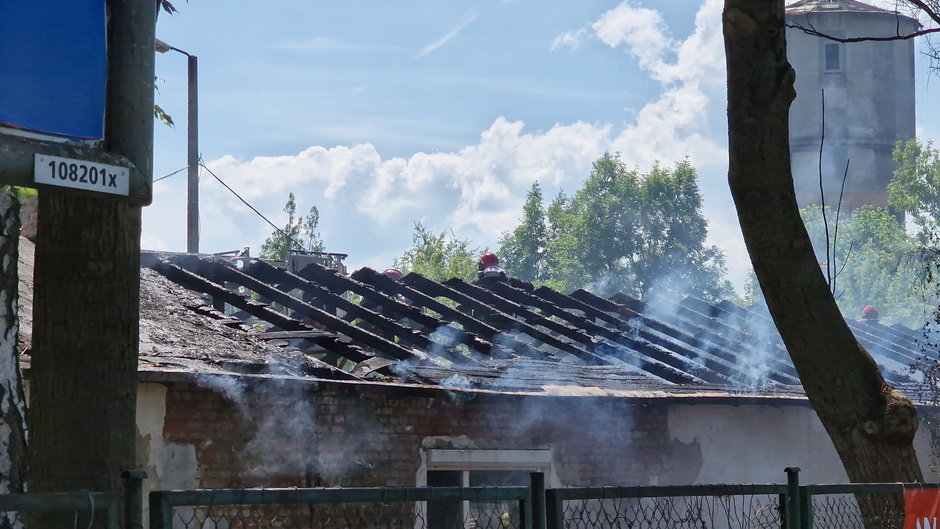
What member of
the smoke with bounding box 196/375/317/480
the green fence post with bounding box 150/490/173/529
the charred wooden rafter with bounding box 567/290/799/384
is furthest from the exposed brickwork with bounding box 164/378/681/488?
the green fence post with bounding box 150/490/173/529

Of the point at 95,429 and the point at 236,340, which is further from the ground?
the point at 236,340

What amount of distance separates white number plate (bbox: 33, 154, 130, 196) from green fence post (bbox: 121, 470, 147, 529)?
102cm

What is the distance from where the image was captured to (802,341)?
6.91 m

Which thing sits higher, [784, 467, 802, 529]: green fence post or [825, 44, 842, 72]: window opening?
[825, 44, 842, 72]: window opening

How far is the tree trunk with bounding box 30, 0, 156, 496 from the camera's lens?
4.03m

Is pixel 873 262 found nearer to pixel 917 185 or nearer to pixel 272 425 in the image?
pixel 917 185

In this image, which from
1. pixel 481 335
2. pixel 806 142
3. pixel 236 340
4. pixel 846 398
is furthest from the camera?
pixel 806 142

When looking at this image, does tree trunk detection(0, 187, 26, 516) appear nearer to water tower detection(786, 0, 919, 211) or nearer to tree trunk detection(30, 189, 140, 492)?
tree trunk detection(30, 189, 140, 492)

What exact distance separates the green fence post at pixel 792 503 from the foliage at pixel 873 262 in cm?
4181

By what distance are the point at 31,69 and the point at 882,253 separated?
51.3 metres

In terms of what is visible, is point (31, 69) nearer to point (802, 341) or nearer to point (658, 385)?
point (802, 341)

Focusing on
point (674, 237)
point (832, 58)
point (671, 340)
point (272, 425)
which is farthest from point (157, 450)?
point (674, 237)

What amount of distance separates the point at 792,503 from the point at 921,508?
110cm

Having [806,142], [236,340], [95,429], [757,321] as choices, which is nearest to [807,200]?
[806,142]
